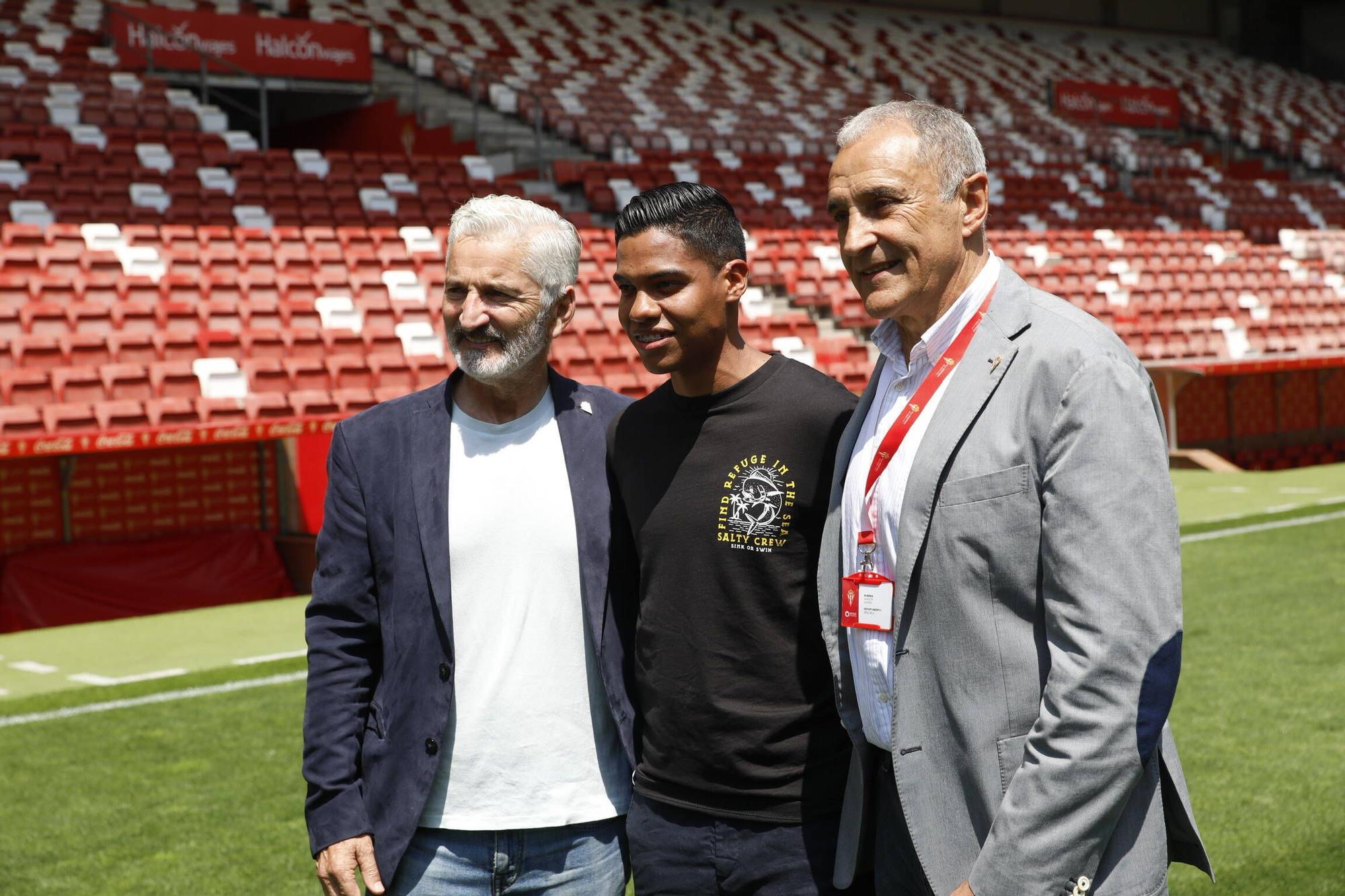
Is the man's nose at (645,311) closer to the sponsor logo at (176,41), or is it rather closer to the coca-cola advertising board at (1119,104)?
the sponsor logo at (176,41)

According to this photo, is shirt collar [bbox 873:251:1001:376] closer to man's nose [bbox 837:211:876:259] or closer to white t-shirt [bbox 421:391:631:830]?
man's nose [bbox 837:211:876:259]

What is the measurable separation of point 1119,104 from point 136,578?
23.9 meters

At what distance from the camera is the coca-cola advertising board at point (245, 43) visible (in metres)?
16.2

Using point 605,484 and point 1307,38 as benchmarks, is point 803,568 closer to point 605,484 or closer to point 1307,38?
point 605,484

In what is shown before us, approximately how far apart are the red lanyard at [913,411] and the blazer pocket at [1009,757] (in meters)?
0.34

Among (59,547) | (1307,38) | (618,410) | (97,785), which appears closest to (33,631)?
(59,547)

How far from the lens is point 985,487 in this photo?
68.1 inches

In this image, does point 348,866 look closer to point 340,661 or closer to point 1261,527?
point 340,661

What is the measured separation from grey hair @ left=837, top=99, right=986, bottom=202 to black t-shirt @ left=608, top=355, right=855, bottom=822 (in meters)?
0.48

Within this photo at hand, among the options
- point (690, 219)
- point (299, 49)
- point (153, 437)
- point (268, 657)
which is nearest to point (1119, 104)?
point (299, 49)

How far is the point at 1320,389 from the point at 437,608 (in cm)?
1825

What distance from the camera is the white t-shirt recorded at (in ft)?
7.17

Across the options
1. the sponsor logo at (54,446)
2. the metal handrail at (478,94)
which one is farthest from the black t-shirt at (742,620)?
the metal handrail at (478,94)

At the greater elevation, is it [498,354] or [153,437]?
[498,354]
